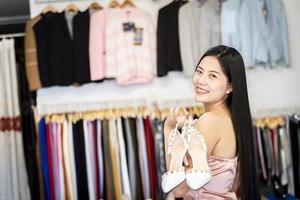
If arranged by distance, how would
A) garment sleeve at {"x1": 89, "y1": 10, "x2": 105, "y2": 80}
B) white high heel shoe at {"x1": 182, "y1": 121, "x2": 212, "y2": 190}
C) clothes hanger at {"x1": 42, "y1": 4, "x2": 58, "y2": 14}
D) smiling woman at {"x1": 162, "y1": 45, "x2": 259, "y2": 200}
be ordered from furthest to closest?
clothes hanger at {"x1": 42, "y1": 4, "x2": 58, "y2": 14} → garment sleeve at {"x1": 89, "y1": 10, "x2": 105, "y2": 80} → smiling woman at {"x1": 162, "y1": 45, "x2": 259, "y2": 200} → white high heel shoe at {"x1": 182, "y1": 121, "x2": 212, "y2": 190}

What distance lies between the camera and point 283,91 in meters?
3.23

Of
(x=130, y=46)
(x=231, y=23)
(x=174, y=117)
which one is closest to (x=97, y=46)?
(x=130, y=46)

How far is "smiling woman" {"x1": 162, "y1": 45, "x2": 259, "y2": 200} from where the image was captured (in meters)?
1.08

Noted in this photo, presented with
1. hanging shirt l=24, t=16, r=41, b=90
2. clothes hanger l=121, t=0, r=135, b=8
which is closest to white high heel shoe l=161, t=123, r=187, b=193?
hanging shirt l=24, t=16, r=41, b=90

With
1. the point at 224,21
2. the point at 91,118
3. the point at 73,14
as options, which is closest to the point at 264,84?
the point at 224,21

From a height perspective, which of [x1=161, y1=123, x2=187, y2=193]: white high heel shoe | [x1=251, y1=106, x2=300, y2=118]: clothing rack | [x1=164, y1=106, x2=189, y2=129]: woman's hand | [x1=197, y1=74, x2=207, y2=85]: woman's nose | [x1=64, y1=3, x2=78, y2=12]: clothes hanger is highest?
[x1=64, y1=3, x2=78, y2=12]: clothes hanger

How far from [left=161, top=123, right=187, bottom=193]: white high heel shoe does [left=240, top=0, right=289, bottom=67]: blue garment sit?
2.15 m

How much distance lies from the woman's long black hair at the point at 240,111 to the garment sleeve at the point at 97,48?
6.37 feet

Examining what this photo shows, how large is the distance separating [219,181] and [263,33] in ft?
7.23

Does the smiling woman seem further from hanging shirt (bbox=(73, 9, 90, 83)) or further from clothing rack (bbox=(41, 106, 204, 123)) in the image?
hanging shirt (bbox=(73, 9, 90, 83))

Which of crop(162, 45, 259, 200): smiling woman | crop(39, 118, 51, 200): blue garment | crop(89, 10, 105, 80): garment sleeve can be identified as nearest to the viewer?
crop(162, 45, 259, 200): smiling woman

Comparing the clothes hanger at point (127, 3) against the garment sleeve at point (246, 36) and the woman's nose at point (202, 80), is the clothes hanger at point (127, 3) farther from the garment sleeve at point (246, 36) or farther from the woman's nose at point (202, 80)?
the woman's nose at point (202, 80)

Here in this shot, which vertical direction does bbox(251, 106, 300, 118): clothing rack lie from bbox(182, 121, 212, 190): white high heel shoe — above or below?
below

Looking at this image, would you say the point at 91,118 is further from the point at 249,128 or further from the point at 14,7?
the point at 249,128
